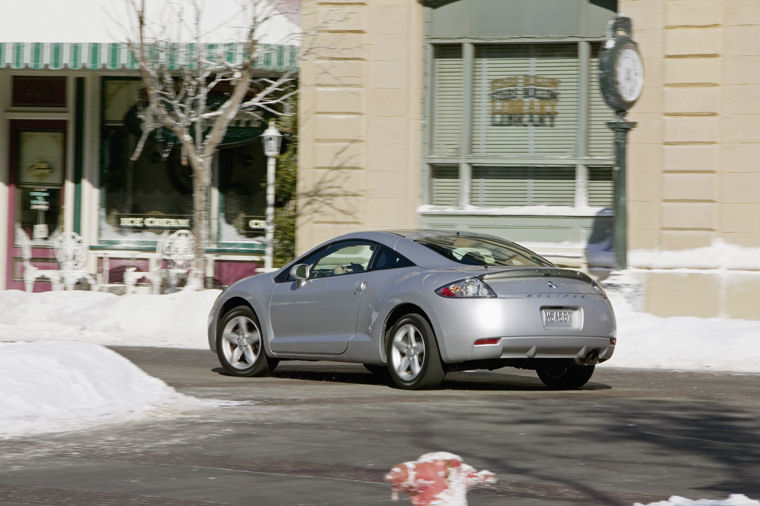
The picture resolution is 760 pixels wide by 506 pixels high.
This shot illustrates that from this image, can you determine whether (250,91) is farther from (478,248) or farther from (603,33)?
(478,248)

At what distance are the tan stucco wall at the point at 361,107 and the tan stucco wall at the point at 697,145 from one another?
3.21m

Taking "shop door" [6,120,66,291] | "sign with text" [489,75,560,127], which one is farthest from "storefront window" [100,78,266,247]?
"sign with text" [489,75,560,127]

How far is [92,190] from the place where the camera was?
909 inches

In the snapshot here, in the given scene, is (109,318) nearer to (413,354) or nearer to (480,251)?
(480,251)

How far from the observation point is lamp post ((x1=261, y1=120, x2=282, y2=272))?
67.7ft

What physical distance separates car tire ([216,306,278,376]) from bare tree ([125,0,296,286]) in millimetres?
6969

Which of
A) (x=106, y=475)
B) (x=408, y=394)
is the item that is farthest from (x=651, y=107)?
(x=106, y=475)

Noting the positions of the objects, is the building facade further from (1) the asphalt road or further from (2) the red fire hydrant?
(2) the red fire hydrant

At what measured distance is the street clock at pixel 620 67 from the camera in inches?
707

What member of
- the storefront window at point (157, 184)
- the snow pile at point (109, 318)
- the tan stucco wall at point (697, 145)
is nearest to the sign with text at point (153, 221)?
the storefront window at point (157, 184)

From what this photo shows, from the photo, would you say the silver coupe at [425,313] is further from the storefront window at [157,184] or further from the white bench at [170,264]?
the storefront window at [157,184]

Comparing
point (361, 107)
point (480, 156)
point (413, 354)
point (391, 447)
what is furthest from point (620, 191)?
point (391, 447)

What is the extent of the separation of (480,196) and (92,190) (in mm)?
6586

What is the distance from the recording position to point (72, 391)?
971cm
